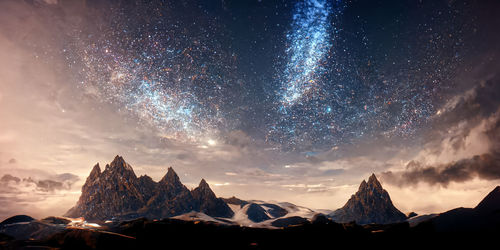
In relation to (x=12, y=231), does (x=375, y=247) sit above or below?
above

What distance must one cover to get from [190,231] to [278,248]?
147ft

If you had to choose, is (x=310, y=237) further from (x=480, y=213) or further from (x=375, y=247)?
(x=480, y=213)

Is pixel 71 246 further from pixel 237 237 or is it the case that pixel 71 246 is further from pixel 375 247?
pixel 375 247

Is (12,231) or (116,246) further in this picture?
(12,231)

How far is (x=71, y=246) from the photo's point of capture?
5662 centimetres

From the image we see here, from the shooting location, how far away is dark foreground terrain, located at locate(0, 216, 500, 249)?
59.1m

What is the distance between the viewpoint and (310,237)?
7262 cm

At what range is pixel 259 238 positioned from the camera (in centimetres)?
8025

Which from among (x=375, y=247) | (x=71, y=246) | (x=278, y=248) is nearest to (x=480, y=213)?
(x=375, y=247)

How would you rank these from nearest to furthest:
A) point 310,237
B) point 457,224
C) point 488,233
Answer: point 310,237 → point 488,233 → point 457,224

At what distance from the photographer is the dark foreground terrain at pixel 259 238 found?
59.1 metres

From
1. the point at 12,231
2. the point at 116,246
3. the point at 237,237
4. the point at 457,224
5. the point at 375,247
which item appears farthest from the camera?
the point at 12,231

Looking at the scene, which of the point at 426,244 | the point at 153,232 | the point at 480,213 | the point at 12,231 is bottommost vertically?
the point at 12,231

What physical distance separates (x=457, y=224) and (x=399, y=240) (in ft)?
203
